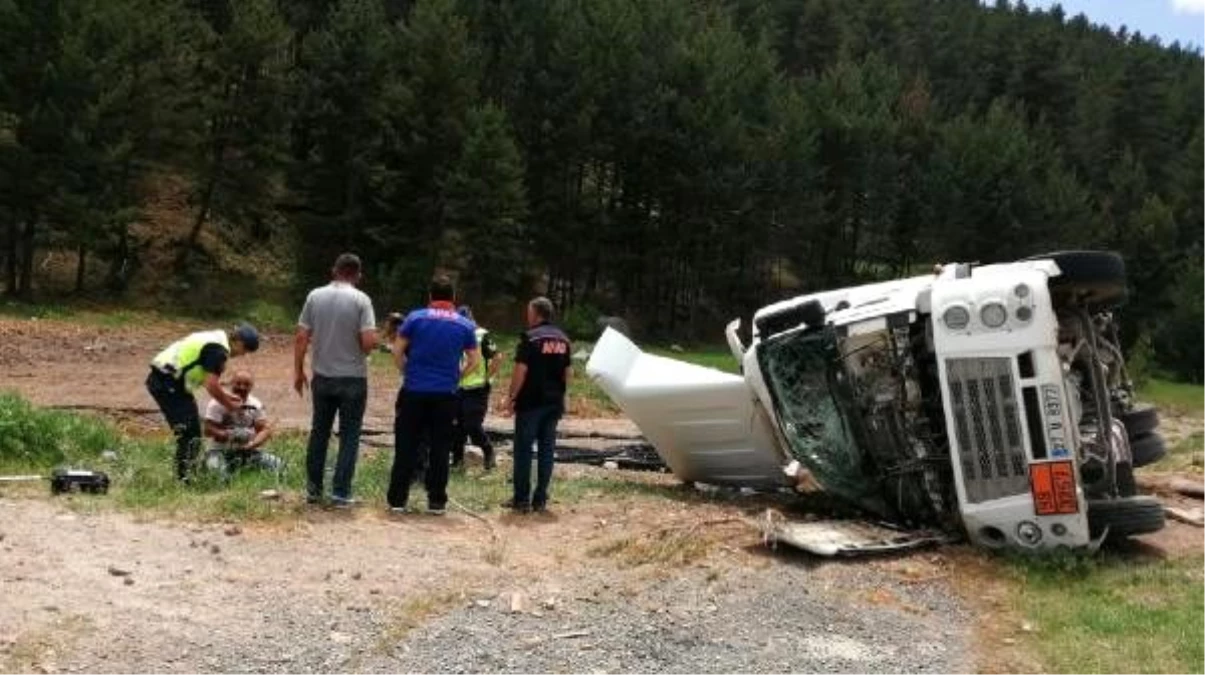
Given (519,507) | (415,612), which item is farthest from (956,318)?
(415,612)

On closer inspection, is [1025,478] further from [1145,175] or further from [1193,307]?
[1145,175]

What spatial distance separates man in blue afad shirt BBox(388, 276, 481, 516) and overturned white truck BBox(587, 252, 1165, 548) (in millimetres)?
2261

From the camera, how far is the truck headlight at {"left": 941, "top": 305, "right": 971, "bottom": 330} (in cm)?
830

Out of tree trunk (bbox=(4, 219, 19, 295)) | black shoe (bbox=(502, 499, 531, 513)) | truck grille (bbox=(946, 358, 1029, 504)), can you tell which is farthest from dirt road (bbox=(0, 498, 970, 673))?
tree trunk (bbox=(4, 219, 19, 295))

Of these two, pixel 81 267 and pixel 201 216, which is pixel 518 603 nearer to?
pixel 81 267

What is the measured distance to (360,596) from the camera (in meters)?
6.39

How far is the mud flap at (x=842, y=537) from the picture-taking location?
8.13 m

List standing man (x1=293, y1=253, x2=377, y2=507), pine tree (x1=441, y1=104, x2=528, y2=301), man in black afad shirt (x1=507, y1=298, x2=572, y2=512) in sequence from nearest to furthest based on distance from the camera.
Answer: standing man (x1=293, y1=253, x2=377, y2=507), man in black afad shirt (x1=507, y1=298, x2=572, y2=512), pine tree (x1=441, y1=104, x2=528, y2=301)

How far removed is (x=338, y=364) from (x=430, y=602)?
2.64 metres

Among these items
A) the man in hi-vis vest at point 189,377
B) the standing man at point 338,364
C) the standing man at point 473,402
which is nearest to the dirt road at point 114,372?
the standing man at point 473,402

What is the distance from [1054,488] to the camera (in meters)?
8.12

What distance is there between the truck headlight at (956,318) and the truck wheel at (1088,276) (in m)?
0.83

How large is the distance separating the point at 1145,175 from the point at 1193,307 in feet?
68.1

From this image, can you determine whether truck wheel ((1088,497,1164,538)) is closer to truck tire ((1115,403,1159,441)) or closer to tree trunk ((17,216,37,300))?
truck tire ((1115,403,1159,441))
